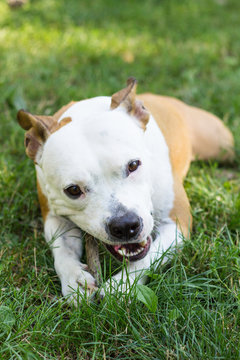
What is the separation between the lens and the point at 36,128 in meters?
2.96

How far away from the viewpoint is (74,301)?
264cm

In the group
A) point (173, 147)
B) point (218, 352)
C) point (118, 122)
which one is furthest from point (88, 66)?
point (218, 352)

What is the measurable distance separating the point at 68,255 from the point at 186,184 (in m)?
1.31

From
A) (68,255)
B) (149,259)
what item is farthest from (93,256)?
(149,259)

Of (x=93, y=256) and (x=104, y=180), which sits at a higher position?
(x=104, y=180)

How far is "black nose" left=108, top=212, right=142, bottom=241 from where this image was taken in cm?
255

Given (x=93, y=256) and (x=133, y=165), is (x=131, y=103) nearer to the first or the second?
(x=133, y=165)

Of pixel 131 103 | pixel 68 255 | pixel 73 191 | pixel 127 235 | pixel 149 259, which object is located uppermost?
pixel 131 103

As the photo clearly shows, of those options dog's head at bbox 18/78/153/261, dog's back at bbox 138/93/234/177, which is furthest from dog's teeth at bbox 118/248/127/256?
dog's back at bbox 138/93/234/177

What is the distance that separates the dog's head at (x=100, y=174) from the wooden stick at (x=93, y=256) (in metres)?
0.12

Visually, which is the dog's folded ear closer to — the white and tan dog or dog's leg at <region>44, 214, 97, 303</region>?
the white and tan dog

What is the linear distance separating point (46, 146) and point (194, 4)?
6383 millimetres

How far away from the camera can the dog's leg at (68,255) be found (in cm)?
275

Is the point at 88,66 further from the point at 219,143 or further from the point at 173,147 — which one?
the point at 173,147
